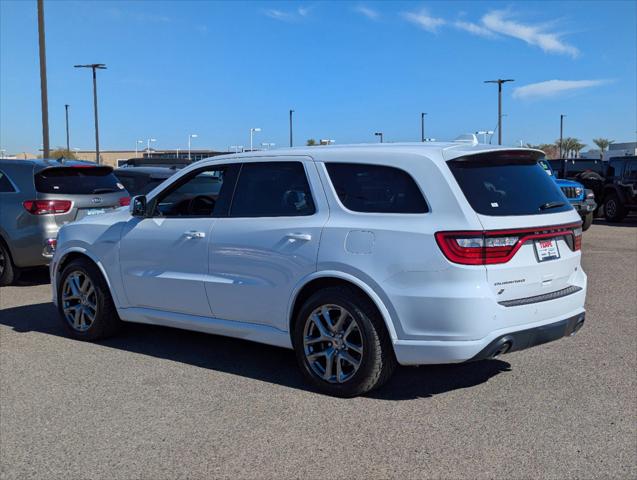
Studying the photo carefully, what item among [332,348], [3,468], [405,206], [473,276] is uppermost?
[405,206]

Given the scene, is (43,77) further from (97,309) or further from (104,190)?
(97,309)

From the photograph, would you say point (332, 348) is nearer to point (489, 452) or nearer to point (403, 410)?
point (403, 410)

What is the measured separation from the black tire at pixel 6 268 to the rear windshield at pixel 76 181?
100cm

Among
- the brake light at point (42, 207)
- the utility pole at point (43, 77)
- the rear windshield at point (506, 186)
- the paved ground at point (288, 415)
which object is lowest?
the paved ground at point (288, 415)

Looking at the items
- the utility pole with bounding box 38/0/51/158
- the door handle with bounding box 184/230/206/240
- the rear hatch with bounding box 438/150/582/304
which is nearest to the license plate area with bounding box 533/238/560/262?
the rear hatch with bounding box 438/150/582/304

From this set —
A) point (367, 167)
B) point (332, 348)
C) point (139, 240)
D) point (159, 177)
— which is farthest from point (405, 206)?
point (159, 177)

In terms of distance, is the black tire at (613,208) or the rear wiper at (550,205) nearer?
the rear wiper at (550,205)

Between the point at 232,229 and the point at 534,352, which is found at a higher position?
the point at 232,229

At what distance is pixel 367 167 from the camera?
15.6ft

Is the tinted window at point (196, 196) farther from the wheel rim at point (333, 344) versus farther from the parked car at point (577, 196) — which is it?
the parked car at point (577, 196)

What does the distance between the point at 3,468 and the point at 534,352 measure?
4.16m

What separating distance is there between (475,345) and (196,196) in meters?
2.82

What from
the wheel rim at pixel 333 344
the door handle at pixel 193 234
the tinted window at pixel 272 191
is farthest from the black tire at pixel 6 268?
the wheel rim at pixel 333 344

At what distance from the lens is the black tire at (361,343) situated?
14.8 feet
